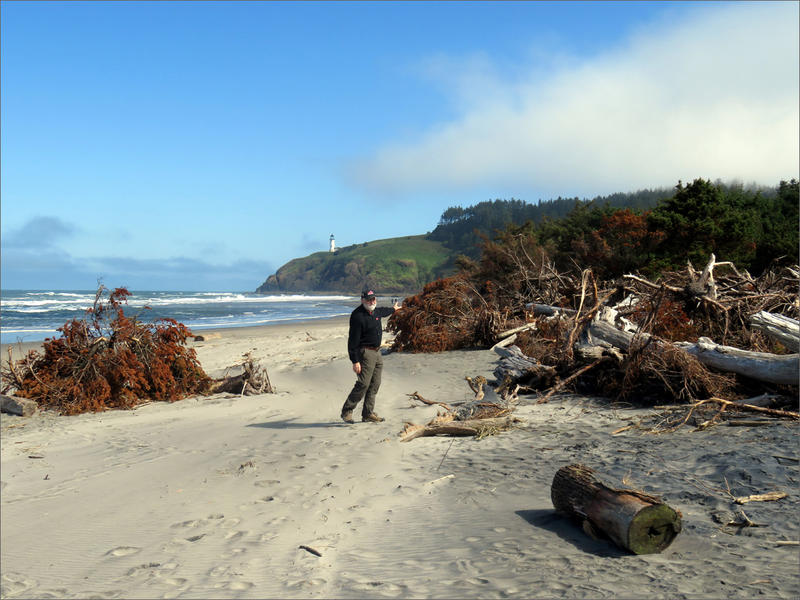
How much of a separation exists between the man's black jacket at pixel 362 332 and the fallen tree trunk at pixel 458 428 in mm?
1336

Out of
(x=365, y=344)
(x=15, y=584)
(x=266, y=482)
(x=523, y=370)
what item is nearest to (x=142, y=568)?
(x=15, y=584)

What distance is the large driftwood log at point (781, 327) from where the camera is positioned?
7938mm

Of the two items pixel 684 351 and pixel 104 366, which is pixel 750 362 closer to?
pixel 684 351

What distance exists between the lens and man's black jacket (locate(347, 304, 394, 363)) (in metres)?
8.52

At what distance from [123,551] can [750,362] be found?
7773mm

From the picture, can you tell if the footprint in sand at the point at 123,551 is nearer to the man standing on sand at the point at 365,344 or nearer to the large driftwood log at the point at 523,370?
the man standing on sand at the point at 365,344

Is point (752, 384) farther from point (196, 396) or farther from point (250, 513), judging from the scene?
point (196, 396)

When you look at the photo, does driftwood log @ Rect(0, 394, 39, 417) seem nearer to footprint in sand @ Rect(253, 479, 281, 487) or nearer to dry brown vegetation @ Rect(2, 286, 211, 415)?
dry brown vegetation @ Rect(2, 286, 211, 415)

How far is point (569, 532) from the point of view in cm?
454

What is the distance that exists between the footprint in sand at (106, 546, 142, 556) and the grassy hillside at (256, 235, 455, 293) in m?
111

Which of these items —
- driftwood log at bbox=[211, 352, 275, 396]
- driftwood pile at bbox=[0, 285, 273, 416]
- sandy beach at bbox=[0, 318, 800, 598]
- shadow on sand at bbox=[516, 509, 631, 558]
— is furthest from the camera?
driftwood log at bbox=[211, 352, 275, 396]

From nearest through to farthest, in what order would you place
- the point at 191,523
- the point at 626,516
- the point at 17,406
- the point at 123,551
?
the point at 626,516, the point at 123,551, the point at 191,523, the point at 17,406

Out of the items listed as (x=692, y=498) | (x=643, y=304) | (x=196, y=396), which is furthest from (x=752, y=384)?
(x=196, y=396)

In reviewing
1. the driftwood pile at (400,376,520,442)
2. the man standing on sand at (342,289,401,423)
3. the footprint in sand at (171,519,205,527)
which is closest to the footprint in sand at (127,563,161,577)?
the footprint in sand at (171,519,205,527)
